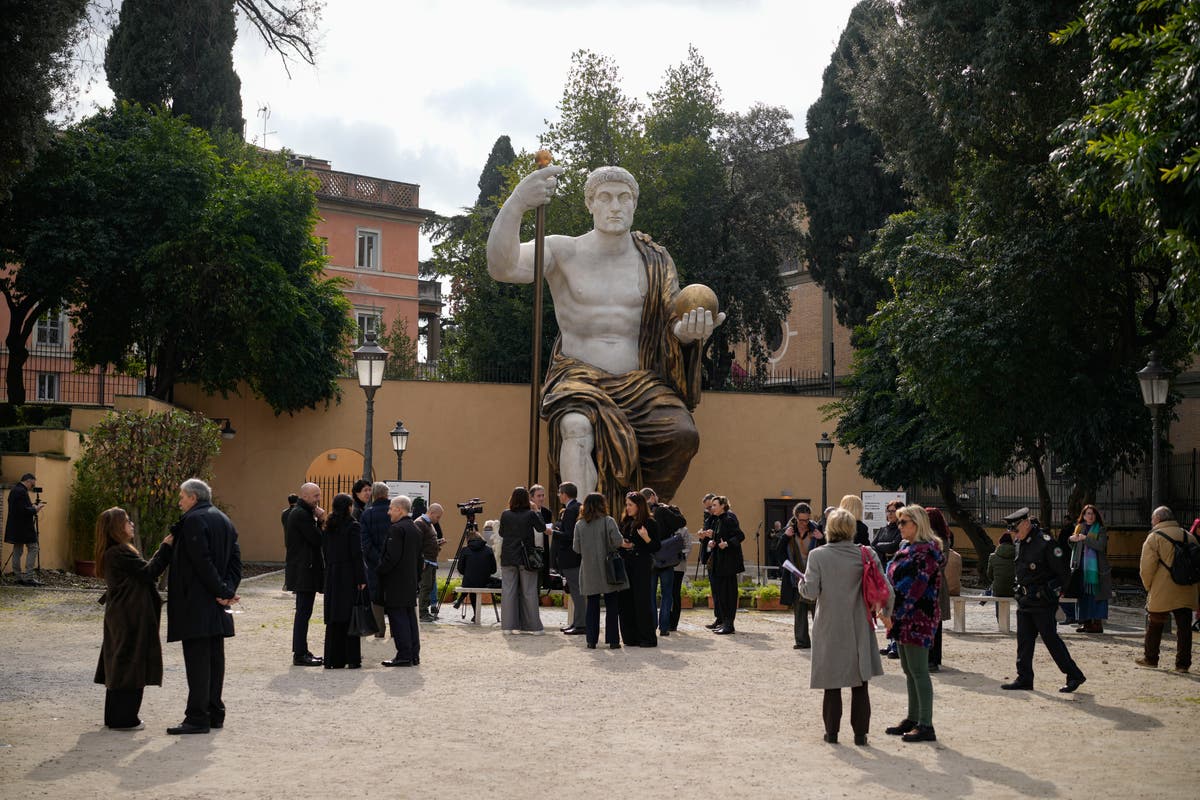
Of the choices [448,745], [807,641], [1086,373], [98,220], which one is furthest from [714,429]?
[448,745]

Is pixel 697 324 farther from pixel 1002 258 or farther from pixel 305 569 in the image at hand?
pixel 1002 258

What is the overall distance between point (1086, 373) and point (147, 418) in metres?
14.5

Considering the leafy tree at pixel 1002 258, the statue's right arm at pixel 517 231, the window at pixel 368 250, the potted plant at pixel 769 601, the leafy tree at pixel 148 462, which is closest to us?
the statue's right arm at pixel 517 231

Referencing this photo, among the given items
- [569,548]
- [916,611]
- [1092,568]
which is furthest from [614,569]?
[1092,568]

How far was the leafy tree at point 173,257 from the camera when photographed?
2744 cm

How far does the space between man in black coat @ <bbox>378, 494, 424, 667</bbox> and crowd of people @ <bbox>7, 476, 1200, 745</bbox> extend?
0.5 inches

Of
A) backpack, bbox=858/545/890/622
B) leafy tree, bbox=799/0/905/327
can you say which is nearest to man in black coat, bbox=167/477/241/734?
backpack, bbox=858/545/890/622

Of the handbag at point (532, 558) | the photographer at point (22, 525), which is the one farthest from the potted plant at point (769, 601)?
the photographer at point (22, 525)

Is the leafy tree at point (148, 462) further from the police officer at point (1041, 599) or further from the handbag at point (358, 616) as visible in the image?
the police officer at point (1041, 599)

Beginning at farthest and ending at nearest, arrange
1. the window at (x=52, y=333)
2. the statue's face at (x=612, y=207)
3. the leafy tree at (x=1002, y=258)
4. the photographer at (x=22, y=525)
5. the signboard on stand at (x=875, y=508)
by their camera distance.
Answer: the window at (x=52, y=333)
the signboard on stand at (x=875, y=508)
the photographer at (x=22, y=525)
the leafy tree at (x=1002, y=258)
the statue's face at (x=612, y=207)

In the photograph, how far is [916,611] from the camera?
27.2ft

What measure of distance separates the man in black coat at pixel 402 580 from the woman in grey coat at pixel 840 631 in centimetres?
442

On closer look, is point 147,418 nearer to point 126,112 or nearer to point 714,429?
point 126,112

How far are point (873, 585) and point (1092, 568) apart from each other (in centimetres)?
866
